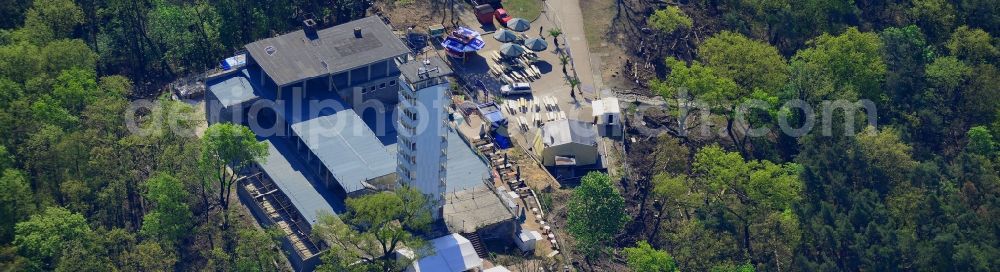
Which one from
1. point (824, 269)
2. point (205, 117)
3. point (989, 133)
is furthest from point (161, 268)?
point (989, 133)

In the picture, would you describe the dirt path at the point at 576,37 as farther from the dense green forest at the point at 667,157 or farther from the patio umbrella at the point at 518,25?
the dense green forest at the point at 667,157

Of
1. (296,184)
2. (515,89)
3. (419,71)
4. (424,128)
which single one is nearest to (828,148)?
(515,89)

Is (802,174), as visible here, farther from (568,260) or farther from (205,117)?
(205,117)

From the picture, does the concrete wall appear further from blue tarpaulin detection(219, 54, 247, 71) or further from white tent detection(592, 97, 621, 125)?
blue tarpaulin detection(219, 54, 247, 71)

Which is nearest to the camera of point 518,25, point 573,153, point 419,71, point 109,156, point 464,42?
point 419,71

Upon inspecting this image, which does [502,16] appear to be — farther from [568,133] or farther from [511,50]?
[568,133]

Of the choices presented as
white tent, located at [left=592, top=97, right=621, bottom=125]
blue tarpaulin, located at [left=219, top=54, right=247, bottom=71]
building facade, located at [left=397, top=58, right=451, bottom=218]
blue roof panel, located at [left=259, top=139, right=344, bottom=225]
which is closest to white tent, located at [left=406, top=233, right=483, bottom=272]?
building facade, located at [left=397, top=58, right=451, bottom=218]
